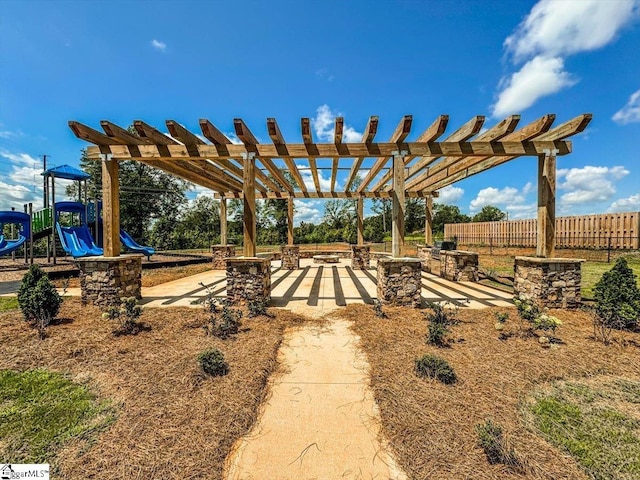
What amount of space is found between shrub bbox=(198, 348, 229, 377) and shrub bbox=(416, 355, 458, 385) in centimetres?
227

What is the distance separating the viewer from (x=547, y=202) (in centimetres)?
596

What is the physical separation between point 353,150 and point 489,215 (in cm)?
4229

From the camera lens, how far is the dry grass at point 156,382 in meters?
1.88

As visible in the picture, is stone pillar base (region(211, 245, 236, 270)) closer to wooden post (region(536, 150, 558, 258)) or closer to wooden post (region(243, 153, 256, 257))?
wooden post (region(243, 153, 256, 257))

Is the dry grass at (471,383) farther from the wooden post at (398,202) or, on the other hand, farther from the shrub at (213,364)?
the shrub at (213,364)

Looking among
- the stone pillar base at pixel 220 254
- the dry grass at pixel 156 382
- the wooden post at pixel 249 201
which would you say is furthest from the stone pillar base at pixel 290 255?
the dry grass at pixel 156 382

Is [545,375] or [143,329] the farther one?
[143,329]

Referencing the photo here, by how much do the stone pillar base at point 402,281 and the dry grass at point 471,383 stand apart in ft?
2.27

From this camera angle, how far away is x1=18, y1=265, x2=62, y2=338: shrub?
451 cm

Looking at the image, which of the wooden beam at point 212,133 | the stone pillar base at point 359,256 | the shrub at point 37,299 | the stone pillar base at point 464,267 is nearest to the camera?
the shrub at point 37,299

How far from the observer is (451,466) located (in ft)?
6.02

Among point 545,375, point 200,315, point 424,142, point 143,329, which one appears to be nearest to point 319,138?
point 424,142

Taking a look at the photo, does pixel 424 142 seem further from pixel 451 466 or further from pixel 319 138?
pixel 451 466

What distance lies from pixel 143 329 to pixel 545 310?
7.70 metres
